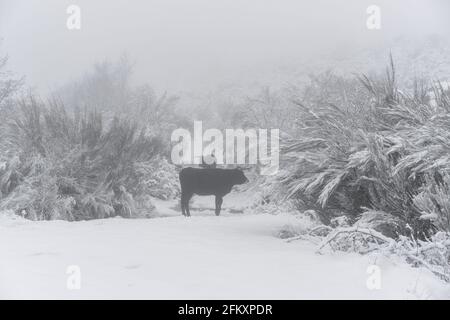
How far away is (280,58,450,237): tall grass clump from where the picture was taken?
4.11 meters

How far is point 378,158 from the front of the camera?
4.41 metres

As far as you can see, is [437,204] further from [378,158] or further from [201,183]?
[201,183]

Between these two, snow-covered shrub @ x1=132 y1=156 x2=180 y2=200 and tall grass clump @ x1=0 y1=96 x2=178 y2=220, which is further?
snow-covered shrub @ x1=132 y1=156 x2=180 y2=200

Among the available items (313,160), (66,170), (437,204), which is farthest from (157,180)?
(437,204)

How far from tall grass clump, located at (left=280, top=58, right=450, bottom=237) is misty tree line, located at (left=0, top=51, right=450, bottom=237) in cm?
1

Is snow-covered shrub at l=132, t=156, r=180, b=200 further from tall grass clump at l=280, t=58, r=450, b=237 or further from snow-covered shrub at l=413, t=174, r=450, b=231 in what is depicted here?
snow-covered shrub at l=413, t=174, r=450, b=231

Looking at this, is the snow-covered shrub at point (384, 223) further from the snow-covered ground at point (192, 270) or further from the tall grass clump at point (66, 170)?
the tall grass clump at point (66, 170)

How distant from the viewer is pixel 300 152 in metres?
5.34

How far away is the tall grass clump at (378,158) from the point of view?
162 inches

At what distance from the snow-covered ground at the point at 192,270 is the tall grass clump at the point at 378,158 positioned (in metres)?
0.87

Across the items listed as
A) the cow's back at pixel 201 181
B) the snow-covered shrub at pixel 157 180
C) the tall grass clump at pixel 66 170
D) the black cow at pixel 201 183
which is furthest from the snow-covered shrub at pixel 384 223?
the snow-covered shrub at pixel 157 180

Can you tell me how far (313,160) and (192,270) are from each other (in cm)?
242

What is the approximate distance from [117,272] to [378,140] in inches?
118

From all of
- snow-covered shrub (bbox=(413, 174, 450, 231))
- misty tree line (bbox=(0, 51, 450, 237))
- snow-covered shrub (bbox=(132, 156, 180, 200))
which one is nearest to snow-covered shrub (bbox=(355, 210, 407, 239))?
misty tree line (bbox=(0, 51, 450, 237))
